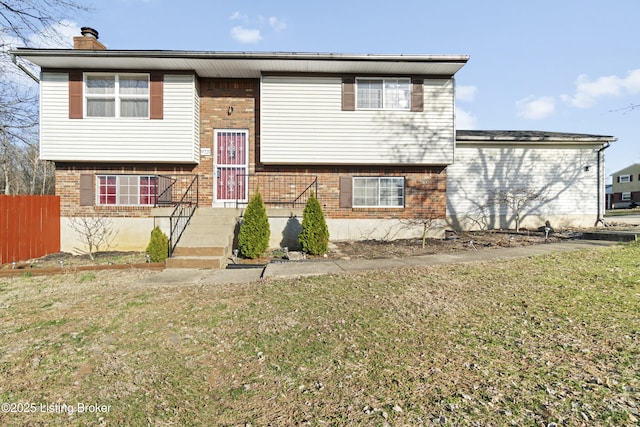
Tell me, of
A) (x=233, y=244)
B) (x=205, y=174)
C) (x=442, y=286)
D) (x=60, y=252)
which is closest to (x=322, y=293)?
(x=442, y=286)

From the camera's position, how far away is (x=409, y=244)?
10.5m

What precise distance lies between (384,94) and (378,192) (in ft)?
10.6

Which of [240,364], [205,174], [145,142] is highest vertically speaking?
[145,142]

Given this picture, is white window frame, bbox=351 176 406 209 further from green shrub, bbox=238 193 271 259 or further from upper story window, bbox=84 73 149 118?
upper story window, bbox=84 73 149 118

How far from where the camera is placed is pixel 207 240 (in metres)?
8.69

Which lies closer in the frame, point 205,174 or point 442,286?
point 442,286

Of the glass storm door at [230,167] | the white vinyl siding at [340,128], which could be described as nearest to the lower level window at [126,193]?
the glass storm door at [230,167]

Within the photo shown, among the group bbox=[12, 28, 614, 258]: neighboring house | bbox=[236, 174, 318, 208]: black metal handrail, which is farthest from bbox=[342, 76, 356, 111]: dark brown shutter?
bbox=[236, 174, 318, 208]: black metal handrail

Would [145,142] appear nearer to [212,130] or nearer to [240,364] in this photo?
[212,130]

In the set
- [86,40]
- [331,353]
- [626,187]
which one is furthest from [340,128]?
[626,187]

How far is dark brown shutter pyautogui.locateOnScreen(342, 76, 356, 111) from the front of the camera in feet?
36.3

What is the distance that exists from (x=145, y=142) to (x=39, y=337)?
807cm

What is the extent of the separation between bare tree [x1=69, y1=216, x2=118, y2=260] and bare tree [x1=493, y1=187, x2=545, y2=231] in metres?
14.7

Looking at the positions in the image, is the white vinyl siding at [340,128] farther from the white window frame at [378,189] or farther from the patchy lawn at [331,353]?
the patchy lawn at [331,353]
